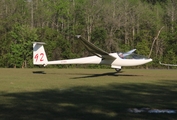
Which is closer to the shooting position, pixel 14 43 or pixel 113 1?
pixel 14 43

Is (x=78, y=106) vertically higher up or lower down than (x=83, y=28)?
lower down

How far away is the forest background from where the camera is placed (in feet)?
157

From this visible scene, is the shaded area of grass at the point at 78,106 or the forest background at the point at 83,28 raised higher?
the forest background at the point at 83,28

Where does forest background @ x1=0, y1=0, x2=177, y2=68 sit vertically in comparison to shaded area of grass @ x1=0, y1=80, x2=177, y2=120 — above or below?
above

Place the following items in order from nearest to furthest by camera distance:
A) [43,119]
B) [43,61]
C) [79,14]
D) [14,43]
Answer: [43,119] → [43,61] → [14,43] → [79,14]

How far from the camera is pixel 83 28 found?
2249 inches

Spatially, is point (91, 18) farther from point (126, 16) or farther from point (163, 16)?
point (163, 16)

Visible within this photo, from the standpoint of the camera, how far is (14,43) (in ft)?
159

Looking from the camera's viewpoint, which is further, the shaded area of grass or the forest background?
the forest background

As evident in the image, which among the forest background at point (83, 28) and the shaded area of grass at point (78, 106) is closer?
the shaded area of grass at point (78, 106)

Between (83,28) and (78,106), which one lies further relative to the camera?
(83,28)

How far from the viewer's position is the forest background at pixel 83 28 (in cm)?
4794

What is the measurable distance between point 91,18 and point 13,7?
41.8ft

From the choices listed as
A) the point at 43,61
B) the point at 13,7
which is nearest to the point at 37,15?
the point at 13,7
